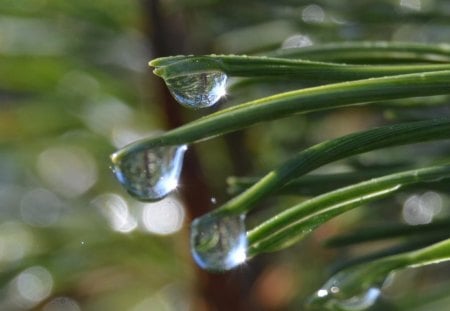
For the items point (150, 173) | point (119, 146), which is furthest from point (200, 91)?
point (119, 146)

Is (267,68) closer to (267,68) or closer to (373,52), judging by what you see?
(267,68)

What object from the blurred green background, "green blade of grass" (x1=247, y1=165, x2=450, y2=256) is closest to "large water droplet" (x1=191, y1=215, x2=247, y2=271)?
"green blade of grass" (x1=247, y1=165, x2=450, y2=256)

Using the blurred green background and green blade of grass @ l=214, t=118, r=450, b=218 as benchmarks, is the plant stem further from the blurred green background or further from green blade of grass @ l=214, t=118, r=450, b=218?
the blurred green background

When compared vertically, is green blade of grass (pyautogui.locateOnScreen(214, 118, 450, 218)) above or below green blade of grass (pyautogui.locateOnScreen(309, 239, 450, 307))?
above

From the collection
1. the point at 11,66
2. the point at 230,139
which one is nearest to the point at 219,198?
the point at 230,139

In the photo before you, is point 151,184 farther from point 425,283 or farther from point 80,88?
point 425,283
